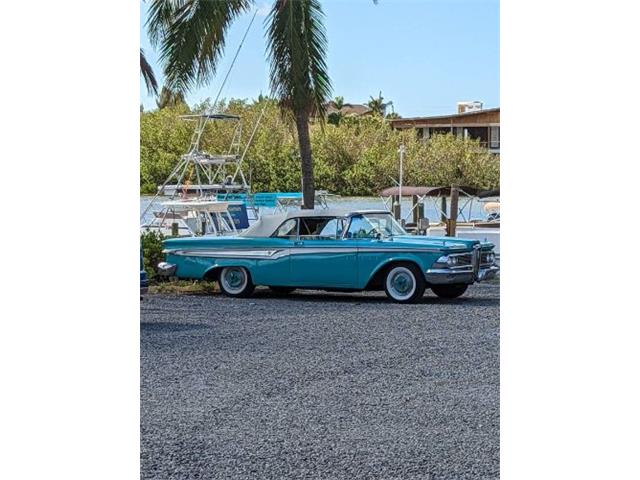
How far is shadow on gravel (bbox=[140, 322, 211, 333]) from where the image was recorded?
4.62 meters

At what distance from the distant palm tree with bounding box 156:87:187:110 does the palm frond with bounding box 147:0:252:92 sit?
100 millimetres

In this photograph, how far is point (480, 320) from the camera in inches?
197

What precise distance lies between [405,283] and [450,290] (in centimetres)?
40

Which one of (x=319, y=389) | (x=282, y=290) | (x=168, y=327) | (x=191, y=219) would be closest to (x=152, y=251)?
(x=191, y=219)

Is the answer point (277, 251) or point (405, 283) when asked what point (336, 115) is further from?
point (405, 283)

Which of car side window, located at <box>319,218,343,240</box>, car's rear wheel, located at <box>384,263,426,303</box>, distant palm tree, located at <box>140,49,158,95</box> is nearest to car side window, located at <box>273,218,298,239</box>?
car side window, located at <box>319,218,343,240</box>

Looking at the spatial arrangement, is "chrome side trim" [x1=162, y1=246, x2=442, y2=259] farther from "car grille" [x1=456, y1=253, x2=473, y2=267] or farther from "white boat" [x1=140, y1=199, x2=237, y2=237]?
"white boat" [x1=140, y1=199, x2=237, y2=237]

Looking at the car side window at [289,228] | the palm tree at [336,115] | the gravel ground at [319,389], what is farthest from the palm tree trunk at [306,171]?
the gravel ground at [319,389]

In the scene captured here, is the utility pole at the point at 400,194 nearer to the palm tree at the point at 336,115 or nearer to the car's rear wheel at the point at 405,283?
the palm tree at the point at 336,115

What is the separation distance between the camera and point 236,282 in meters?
5.89

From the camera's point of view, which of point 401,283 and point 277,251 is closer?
point 401,283
